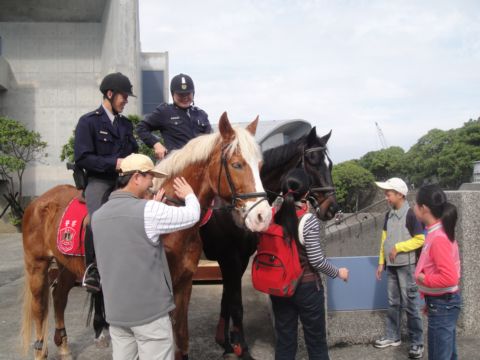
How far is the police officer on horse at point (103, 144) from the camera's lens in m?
3.58

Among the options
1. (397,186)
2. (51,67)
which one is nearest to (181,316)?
(397,186)

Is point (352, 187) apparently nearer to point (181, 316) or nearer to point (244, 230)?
point (244, 230)

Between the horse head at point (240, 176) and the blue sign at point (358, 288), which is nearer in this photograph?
the horse head at point (240, 176)

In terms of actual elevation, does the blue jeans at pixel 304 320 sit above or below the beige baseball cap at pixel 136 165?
below

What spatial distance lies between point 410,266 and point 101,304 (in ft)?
10.9

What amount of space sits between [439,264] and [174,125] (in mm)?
3014

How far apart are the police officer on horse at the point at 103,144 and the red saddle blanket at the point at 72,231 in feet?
0.72

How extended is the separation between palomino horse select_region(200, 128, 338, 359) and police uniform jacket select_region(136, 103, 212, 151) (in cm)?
88

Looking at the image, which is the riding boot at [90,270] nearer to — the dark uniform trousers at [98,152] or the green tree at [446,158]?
the dark uniform trousers at [98,152]

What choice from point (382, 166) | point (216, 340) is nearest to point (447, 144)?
point (382, 166)

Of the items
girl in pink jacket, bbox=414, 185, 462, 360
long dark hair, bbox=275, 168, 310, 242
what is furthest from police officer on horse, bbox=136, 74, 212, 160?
girl in pink jacket, bbox=414, 185, 462, 360

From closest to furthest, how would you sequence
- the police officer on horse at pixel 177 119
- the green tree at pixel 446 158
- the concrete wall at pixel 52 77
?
1. the police officer on horse at pixel 177 119
2. the concrete wall at pixel 52 77
3. the green tree at pixel 446 158

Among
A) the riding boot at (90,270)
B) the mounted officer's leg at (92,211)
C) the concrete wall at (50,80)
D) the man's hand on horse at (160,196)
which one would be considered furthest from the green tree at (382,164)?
the man's hand on horse at (160,196)

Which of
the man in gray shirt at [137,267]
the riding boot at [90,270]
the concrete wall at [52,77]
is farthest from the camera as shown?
the concrete wall at [52,77]
